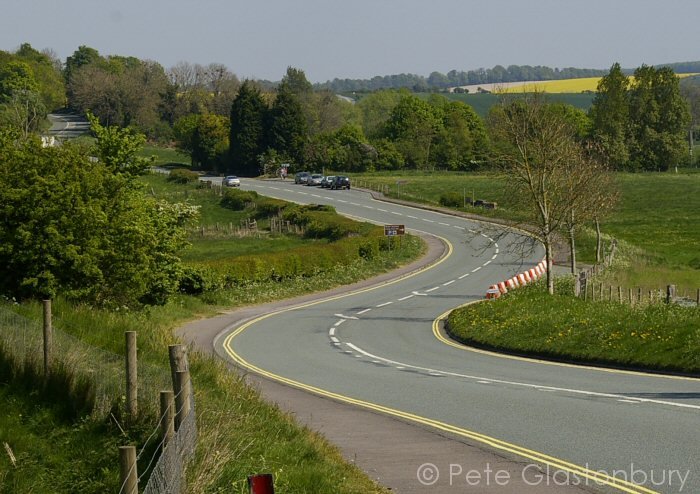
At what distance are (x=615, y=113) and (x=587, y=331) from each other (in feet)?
315

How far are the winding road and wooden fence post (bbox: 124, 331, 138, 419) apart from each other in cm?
344

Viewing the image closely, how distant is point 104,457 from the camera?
38.0ft

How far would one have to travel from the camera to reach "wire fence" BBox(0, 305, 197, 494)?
9.83 metres

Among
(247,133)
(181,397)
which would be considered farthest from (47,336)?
(247,133)

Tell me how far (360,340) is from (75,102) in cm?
15953

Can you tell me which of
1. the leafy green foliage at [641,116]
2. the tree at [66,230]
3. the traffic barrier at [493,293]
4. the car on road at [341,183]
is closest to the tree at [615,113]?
the leafy green foliage at [641,116]

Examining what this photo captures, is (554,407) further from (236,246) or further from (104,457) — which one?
(236,246)

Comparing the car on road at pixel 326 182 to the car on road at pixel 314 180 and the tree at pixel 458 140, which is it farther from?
the tree at pixel 458 140

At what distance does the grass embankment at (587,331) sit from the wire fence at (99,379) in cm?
1323

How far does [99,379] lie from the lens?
12859mm

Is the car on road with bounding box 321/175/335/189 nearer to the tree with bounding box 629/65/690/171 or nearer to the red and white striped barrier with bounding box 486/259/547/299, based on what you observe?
the tree with bounding box 629/65/690/171

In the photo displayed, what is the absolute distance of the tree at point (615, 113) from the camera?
11788 centimetres

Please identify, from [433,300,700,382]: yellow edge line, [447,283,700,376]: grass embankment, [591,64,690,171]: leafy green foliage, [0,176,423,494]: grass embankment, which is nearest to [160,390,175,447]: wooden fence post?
[0,176,423,494]: grass embankment

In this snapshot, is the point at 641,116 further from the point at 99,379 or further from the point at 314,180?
the point at 99,379
